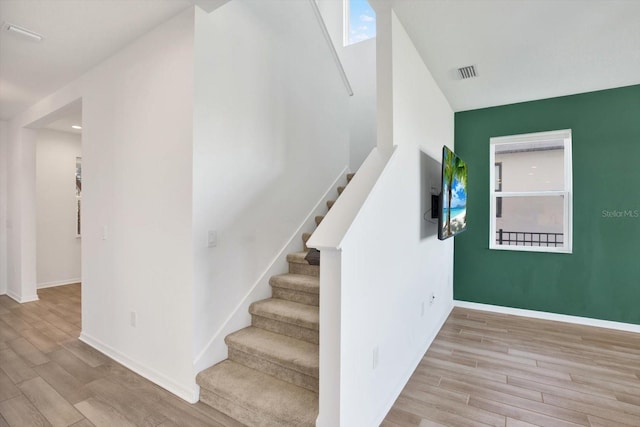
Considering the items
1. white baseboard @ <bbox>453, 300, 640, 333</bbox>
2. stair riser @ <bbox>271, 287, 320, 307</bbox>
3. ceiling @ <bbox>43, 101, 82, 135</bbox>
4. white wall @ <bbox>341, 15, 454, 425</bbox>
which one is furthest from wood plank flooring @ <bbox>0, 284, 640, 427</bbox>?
ceiling @ <bbox>43, 101, 82, 135</bbox>

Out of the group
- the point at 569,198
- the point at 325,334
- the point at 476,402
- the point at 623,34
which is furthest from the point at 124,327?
the point at 569,198

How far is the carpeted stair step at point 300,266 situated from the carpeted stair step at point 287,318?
32 centimetres

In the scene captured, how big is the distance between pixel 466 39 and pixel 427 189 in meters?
1.24

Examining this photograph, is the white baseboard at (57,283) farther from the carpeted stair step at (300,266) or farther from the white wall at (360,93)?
the white wall at (360,93)

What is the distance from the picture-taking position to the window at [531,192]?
3.76 m

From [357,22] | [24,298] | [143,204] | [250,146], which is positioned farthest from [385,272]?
[24,298]

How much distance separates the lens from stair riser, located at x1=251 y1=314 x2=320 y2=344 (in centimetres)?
223

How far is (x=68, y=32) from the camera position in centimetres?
238

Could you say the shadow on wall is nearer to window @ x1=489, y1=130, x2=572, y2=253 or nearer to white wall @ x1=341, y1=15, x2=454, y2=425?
white wall @ x1=341, y1=15, x2=454, y2=425

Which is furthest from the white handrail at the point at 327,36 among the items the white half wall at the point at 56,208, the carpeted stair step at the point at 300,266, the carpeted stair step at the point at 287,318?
the white half wall at the point at 56,208

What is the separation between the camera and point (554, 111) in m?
3.72

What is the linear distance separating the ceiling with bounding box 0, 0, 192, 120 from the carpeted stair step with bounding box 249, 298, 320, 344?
2245mm

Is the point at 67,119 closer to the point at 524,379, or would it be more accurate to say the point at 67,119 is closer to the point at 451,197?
the point at 451,197

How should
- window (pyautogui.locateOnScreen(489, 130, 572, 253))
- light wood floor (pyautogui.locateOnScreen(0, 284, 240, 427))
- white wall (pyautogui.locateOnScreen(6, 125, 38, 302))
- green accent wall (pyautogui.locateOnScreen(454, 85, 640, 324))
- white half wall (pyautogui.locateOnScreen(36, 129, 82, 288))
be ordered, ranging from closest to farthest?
light wood floor (pyautogui.locateOnScreen(0, 284, 240, 427)) → green accent wall (pyautogui.locateOnScreen(454, 85, 640, 324)) → window (pyautogui.locateOnScreen(489, 130, 572, 253)) → white wall (pyautogui.locateOnScreen(6, 125, 38, 302)) → white half wall (pyautogui.locateOnScreen(36, 129, 82, 288))
